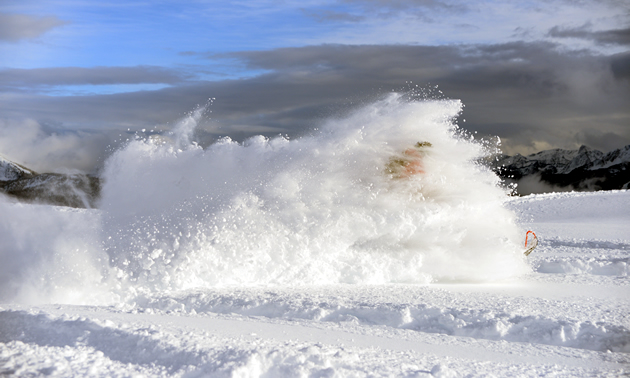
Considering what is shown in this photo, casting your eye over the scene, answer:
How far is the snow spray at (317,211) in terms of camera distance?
773cm

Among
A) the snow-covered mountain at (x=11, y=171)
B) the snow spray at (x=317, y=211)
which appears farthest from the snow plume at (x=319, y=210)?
the snow-covered mountain at (x=11, y=171)

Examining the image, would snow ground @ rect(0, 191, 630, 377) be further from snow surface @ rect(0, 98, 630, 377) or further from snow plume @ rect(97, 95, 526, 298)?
snow plume @ rect(97, 95, 526, 298)

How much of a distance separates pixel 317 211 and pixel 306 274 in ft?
3.46

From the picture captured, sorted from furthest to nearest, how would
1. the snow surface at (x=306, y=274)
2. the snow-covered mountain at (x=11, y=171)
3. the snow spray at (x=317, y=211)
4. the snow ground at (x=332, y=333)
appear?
the snow-covered mountain at (x=11, y=171), the snow spray at (x=317, y=211), the snow surface at (x=306, y=274), the snow ground at (x=332, y=333)

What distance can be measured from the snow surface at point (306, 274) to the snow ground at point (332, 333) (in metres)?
0.02

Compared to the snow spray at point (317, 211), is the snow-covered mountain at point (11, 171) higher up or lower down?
lower down

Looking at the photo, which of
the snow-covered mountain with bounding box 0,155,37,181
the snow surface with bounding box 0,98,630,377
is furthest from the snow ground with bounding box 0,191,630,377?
the snow-covered mountain with bounding box 0,155,37,181

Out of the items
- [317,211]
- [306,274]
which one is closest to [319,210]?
[317,211]

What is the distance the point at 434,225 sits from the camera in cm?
882

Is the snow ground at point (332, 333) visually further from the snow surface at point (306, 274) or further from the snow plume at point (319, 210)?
the snow plume at point (319, 210)

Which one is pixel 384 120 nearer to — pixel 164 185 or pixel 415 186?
pixel 415 186

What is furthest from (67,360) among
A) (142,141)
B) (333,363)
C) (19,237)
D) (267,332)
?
(142,141)

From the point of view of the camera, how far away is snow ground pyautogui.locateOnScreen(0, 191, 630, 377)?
14.0 feet

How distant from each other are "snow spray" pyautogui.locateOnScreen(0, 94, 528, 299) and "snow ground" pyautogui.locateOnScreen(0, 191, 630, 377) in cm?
79
